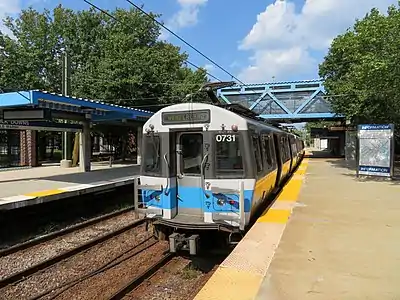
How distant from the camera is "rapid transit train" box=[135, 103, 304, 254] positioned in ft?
22.0

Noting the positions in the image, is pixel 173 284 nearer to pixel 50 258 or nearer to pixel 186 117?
pixel 50 258

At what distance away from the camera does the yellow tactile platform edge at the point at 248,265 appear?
159 inches

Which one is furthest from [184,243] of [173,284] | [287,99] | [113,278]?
[287,99]

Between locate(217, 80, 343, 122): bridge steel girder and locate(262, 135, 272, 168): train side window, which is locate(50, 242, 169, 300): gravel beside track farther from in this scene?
locate(217, 80, 343, 122): bridge steel girder

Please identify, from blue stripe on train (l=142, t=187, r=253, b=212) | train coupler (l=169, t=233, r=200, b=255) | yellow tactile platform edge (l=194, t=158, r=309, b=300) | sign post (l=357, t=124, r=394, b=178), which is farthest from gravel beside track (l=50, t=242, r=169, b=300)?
sign post (l=357, t=124, r=394, b=178)

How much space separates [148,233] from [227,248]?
128 inches

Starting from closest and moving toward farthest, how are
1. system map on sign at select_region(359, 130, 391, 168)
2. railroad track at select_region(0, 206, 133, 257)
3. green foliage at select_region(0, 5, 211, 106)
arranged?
railroad track at select_region(0, 206, 133, 257), system map on sign at select_region(359, 130, 391, 168), green foliage at select_region(0, 5, 211, 106)

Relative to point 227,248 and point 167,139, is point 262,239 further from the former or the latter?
point 167,139

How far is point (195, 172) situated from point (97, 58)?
92.0ft

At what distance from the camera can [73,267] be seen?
7.54 metres

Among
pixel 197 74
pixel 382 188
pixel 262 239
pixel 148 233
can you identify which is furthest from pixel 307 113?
pixel 262 239

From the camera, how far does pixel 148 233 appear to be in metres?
10.0

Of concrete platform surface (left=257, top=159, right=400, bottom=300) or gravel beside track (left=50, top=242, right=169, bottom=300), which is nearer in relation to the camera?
concrete platform surface (left=257, top=159, right=400, bottom=300)

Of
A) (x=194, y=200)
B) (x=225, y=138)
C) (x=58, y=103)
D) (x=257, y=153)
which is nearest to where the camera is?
(x=225, y=138)
